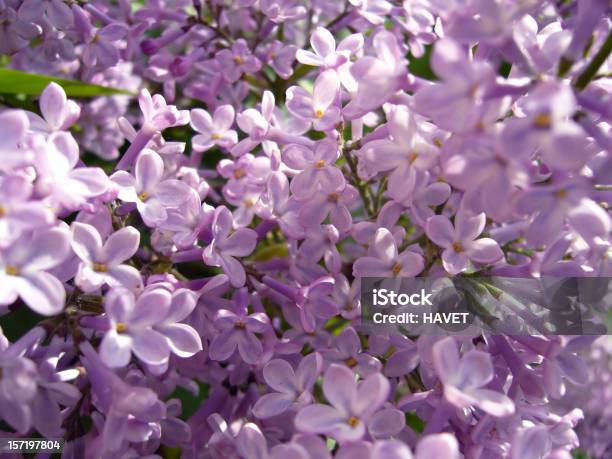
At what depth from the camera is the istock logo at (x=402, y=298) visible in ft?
3.05

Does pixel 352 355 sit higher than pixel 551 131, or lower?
lower

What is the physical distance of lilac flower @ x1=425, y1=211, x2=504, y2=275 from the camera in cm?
88

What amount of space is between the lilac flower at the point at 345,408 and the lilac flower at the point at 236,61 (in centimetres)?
65

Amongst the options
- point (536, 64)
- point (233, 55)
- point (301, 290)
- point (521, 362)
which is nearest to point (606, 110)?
point (536, 64)

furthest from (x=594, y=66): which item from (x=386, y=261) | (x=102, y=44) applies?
(x=102, y=44)

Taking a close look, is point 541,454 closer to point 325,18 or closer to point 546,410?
point 546,410

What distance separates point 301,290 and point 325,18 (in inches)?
28.7

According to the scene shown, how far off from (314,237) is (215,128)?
0.26 meters

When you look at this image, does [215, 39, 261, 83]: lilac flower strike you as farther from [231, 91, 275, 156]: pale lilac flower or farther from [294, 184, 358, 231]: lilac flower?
[294, 184, 358, 231]: lilac flower

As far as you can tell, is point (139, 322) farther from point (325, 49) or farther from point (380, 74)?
point (325, 49)

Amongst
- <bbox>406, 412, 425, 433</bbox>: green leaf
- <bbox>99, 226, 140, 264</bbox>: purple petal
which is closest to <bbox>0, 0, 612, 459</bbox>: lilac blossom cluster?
<bbox>99, 226, 140, 264</bbox>: purple petal

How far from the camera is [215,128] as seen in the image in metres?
1.10

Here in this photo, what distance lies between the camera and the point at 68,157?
79 cm

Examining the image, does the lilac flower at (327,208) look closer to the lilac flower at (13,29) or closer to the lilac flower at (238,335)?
the lilac flower at (238,335)
